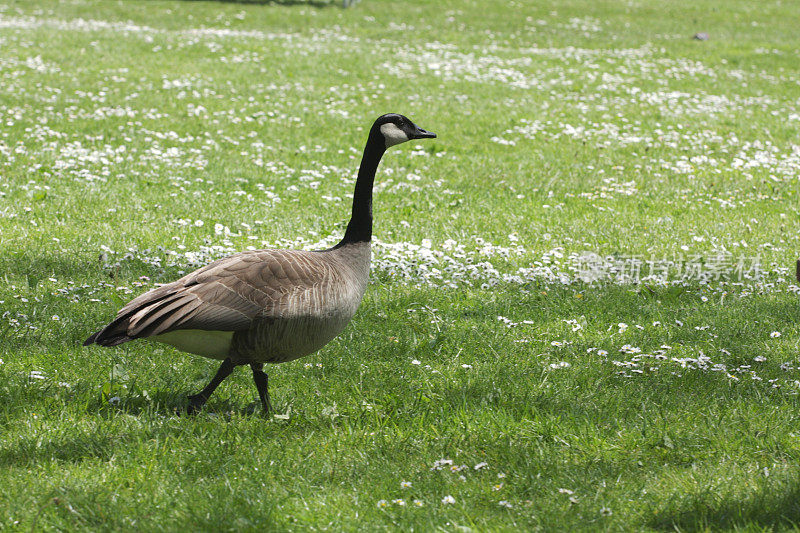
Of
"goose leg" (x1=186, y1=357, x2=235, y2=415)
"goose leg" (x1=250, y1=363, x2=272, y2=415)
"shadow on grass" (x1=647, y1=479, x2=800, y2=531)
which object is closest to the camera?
"shadow on grass" (x1=647, y1=479, x2=800, y2=531)

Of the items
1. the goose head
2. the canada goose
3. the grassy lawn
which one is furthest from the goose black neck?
the grassy lawn

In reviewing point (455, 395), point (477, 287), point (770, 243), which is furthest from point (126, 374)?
point (770, 243)

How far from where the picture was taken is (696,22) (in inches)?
1235

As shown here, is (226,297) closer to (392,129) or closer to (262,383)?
(262,383)

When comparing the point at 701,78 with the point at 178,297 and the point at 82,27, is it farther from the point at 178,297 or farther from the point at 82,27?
the point at 178,297

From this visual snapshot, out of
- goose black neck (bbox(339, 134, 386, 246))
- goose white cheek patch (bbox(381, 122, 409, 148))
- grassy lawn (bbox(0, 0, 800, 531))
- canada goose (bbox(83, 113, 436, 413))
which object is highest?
goose white cheek patch (bbox(381, 122, 409, 148))

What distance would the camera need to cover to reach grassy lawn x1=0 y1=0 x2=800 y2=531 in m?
4.16

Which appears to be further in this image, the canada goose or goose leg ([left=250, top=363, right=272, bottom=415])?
goose leg ([left=250, top=363, right=272, bottom=415])

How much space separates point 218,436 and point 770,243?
7185mm

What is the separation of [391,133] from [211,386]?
2047 mm

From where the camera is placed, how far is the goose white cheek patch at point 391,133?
5473 millimetres

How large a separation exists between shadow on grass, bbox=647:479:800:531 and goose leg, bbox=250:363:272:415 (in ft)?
7.52

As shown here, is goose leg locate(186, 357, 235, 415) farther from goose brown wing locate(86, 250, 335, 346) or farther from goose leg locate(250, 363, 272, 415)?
goose brown wing locate(86, 250, 335, 346)

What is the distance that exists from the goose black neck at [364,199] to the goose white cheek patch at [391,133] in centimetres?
5
